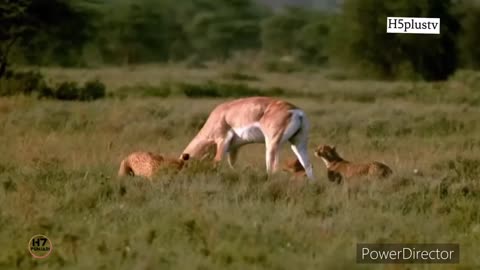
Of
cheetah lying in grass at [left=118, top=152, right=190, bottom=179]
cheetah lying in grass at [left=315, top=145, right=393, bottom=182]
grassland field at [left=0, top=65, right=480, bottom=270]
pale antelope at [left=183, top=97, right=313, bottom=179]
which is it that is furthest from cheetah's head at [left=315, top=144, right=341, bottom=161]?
cheetah lying in grass at [left=118, top=152, right=190, bottom=179]

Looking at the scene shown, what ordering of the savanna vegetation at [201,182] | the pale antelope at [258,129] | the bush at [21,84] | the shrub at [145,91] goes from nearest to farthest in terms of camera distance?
the savanna vegetation at [201,182]
the pale antelope at [258,129]
the bush at [21,84]
the shrub at [145,91]

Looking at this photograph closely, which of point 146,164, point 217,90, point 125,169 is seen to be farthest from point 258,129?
point 217,90

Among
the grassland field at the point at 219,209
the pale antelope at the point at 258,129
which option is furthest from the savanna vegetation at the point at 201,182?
the pale antelope at the point at 258,129

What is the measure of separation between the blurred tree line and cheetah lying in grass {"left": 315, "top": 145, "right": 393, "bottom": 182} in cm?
1450

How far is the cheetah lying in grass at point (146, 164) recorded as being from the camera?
1130 centimetres

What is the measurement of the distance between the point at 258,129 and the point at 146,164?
137 cm

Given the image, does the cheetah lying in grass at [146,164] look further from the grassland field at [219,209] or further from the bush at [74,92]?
the bush at [74,92]

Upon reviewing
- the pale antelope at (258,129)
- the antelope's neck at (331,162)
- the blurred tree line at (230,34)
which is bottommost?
the blurred tree line at (230,34)

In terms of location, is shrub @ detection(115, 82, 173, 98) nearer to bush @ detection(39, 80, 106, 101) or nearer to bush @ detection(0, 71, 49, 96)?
bush @ detection(39, 80, 106, 101)

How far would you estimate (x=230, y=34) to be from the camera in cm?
8006

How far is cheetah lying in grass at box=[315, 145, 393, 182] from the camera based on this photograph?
1166cm

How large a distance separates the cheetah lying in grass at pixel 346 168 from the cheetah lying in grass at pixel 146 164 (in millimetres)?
1571

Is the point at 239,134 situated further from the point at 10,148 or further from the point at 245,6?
the point at 245,6

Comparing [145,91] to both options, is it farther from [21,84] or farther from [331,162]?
[331,162]
